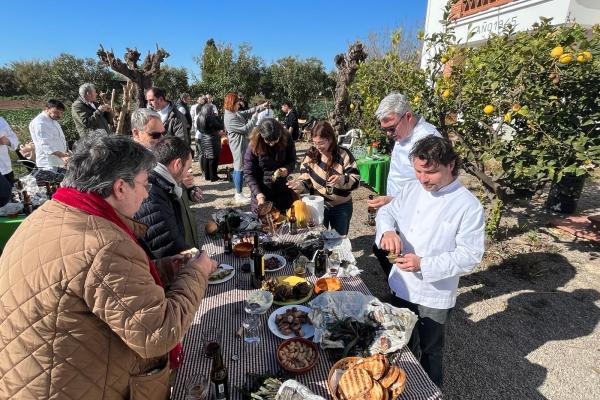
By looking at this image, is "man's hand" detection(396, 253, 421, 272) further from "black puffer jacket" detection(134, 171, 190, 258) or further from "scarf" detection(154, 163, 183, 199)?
"scarf" detection(154, 163, 183, 199)

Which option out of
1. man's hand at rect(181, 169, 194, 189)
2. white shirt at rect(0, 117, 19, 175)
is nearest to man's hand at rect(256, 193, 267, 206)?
man's hand at rect(181, 169, 194, 189)

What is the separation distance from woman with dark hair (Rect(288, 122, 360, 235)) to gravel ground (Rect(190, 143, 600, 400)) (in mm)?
1045

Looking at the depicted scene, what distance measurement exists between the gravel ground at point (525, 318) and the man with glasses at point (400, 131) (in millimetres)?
1497

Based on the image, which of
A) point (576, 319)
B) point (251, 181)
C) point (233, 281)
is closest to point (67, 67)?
point (251, 181)

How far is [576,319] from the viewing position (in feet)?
11.7

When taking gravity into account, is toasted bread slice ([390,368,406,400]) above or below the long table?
above

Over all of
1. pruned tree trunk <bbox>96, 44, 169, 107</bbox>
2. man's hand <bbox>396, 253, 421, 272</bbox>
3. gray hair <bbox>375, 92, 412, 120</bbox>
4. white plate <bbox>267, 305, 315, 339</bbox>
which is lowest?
→ white plate <bbox>267, 305, 315, 339</bbox>

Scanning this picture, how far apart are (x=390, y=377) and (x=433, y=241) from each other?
971mm

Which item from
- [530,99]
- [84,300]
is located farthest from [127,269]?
[530,99]

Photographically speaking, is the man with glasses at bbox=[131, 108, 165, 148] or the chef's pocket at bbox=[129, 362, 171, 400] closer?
the chef's pocket at bbox=[129, 362, 171, 400]

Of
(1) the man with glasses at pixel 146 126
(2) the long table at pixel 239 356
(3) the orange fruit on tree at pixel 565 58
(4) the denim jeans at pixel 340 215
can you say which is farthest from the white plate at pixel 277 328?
(3) the orange fruit on tree at pixel 565 58

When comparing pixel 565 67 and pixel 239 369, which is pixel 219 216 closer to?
pixel 239 369

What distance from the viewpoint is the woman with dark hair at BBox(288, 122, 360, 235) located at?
373cm

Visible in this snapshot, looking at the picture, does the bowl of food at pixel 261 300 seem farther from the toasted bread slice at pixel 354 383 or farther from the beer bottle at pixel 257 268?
the toasted bread slice at pixel 354 383
